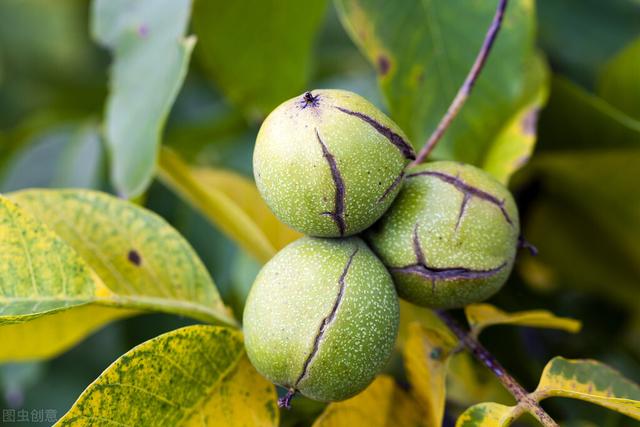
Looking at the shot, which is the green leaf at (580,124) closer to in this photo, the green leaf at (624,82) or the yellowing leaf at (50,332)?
the green leaf at (624,82)

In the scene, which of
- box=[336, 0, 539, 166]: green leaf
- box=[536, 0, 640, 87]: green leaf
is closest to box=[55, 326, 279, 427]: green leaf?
box=[336, 0, 539, 166]: green leaf

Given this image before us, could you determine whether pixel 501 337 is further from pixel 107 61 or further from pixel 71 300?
pixel 107 61

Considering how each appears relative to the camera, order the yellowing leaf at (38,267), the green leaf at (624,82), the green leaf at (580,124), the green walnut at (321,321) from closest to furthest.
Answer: the green walnut at (321,321), the yellowing leaf at (38,267), the green leaf at (580,124), the green leaf at (624,82)

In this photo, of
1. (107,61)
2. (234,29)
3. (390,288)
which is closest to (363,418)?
(390,288)

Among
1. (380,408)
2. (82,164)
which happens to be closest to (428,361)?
(380,408)

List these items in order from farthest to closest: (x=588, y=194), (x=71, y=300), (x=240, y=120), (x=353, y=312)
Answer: (x=240, y=120), (x=588, y=194), (x=71, y=300), (x=353, y=312)

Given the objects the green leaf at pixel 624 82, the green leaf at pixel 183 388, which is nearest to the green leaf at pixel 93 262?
the green leaf at pixel 183 388

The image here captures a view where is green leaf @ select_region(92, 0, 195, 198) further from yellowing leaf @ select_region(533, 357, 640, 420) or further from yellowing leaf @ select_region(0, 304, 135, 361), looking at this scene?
yellowing leaf @ select_region(533, 357, 640, 420)
